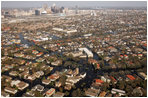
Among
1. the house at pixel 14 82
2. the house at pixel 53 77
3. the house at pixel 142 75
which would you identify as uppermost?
the house at pixel 142 75

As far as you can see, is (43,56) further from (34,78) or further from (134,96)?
(134,96)

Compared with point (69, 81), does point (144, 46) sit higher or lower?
higher

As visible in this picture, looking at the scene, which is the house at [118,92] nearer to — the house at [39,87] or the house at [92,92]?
the house at [92,92]

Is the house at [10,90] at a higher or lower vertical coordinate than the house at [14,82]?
lower

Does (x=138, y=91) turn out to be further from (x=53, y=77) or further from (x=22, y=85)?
(x=22, y=85)

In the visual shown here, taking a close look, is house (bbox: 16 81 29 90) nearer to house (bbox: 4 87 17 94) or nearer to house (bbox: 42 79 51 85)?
house (bbox: 4 87 17 94)

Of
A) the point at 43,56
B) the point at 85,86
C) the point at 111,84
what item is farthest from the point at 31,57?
the point at 111,84

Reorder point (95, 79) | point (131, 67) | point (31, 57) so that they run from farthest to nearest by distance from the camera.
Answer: point (31, 57), point (131, 67), point (95, 79)

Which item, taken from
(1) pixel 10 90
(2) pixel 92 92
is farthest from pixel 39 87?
(2) pixel 92 92

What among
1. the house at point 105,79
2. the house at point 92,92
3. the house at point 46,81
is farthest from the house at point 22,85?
the house at point 105,79

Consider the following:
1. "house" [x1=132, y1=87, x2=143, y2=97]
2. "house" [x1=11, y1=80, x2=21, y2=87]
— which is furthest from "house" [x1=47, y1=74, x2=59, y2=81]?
"house" [x1=132, y1=87, x2=143, y2=97]

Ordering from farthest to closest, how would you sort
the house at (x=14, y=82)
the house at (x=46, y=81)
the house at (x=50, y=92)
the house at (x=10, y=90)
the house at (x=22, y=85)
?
the house at (x=46, y=81) → the house at (x=14, y=82) → the house at (x=22, y=85) → the house at (x=10, y=90) → the house at (x=50, y=92)
